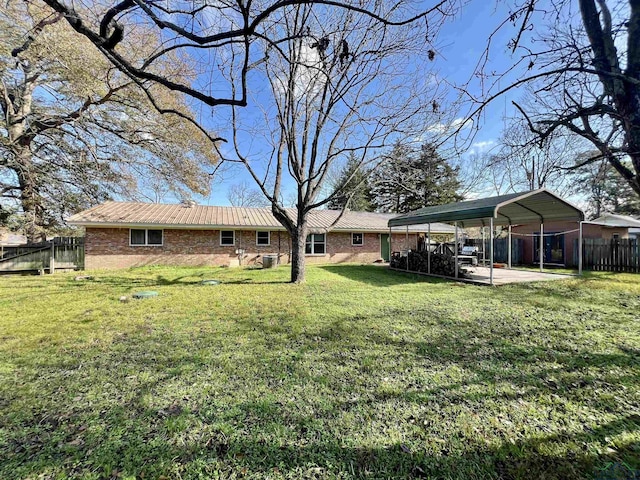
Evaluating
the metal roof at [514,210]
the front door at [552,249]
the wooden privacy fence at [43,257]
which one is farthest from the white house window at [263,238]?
the front door at [552,249]

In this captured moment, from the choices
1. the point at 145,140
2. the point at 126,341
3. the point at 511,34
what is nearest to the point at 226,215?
the point at 145,140

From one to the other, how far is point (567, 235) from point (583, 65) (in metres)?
16.9

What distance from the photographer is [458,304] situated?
267 inches

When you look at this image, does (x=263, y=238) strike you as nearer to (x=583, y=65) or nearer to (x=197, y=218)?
(x=197, y=218)

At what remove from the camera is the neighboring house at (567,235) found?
47.7ft

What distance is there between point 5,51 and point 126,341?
375 inches

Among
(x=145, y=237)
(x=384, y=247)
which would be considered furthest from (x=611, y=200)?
(x=145, y=237)

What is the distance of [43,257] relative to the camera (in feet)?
39.5

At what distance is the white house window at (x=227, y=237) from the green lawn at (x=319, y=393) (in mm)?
9710

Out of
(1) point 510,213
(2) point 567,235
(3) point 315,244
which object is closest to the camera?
(1) point 510,213

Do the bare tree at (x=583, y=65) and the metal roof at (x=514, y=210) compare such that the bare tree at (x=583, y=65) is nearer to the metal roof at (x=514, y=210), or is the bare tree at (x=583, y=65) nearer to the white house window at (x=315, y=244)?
the metal roof at (x=514, y=210)

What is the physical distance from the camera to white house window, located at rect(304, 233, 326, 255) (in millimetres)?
17178

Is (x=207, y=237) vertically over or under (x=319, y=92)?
under

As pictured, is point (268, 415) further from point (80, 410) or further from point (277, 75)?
point (277, 75)
